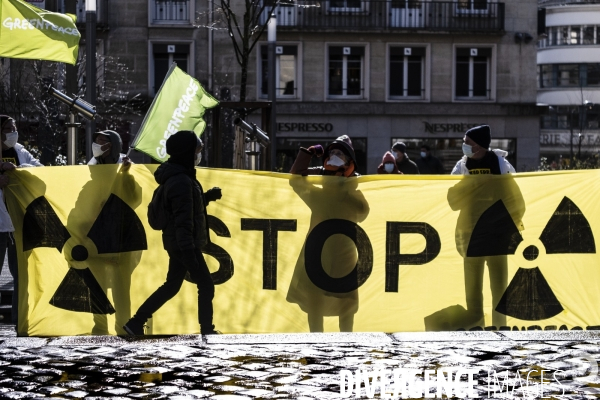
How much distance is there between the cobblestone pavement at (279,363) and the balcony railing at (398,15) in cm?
3340

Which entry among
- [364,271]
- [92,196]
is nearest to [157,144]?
[92,196]

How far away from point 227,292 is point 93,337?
1.17 m

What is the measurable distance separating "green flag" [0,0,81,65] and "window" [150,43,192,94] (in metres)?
29.3

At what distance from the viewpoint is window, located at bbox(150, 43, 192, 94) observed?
40.8 meters

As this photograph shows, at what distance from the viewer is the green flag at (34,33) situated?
1058 cm

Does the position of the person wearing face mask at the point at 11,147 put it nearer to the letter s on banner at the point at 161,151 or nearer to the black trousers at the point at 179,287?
the letter s on banner at the point at 161,151

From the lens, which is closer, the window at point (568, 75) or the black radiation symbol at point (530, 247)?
the black radiation symbol at point (530, 247)

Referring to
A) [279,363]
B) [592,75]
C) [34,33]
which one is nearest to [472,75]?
[34,33]

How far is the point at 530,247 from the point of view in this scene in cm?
928

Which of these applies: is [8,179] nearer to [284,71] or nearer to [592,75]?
[284,71]

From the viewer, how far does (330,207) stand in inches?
366

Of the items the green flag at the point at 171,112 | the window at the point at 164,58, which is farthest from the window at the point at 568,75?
the green flag at the point at 171,112

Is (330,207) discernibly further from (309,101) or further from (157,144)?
(309,101)

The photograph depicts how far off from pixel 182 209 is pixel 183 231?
17cm
